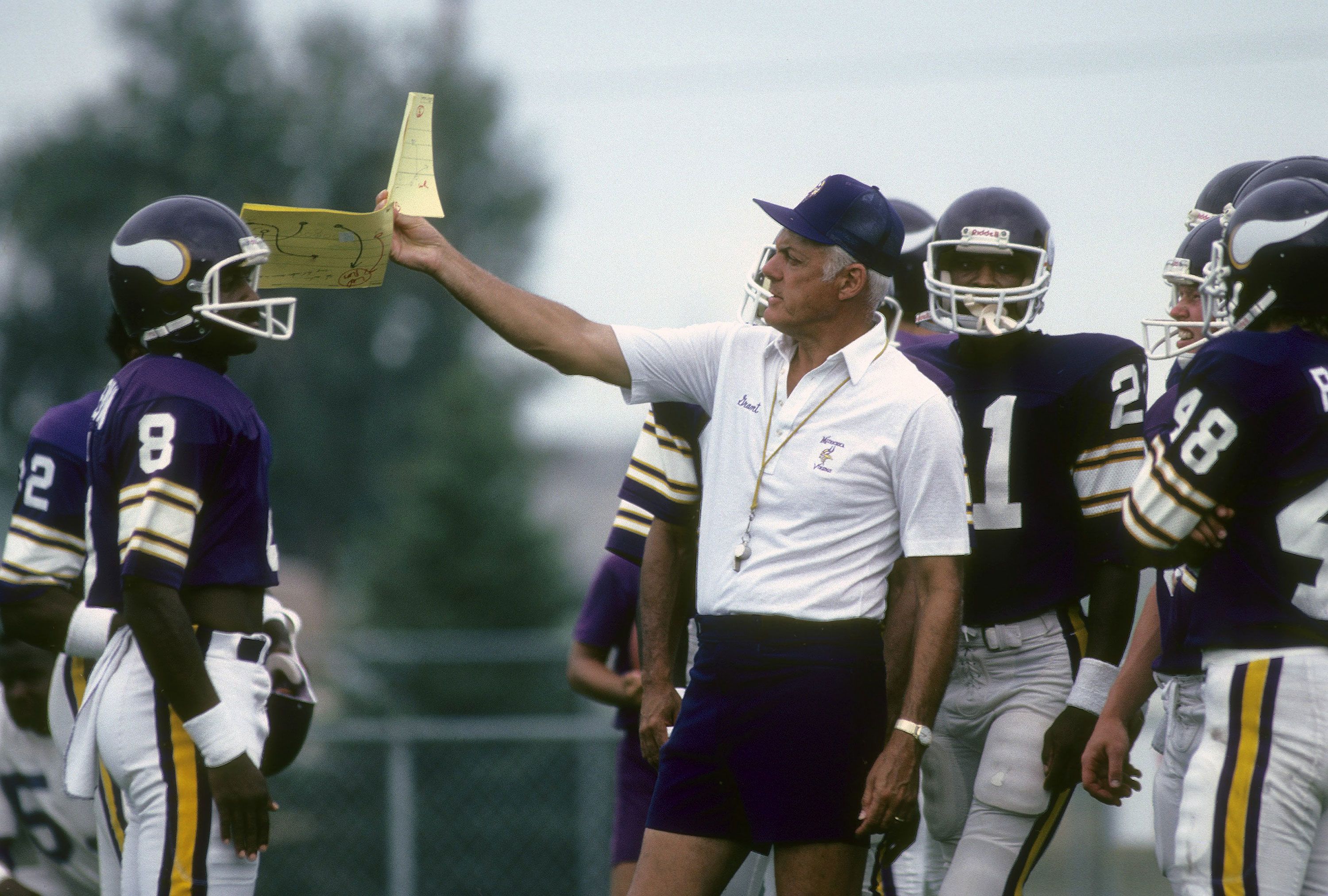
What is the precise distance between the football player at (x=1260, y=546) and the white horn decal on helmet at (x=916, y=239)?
2.04 metres

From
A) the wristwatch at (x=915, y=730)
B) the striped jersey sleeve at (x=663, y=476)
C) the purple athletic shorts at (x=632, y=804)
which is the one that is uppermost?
the striped jersey sleeve at (x=663, y=476)

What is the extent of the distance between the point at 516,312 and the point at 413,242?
0.32 meters

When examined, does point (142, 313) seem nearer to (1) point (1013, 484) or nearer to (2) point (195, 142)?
(1) point (1013, 484)

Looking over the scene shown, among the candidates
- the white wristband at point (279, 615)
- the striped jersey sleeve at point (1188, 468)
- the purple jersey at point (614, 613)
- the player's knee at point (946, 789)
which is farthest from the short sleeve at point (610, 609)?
the striped jersey sleeve at point (1188, 468)

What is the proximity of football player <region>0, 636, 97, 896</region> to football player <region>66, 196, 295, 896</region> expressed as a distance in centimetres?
146

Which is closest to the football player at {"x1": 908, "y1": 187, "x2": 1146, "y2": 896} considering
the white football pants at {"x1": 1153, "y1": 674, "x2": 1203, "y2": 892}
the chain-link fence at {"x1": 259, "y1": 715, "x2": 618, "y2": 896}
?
the white football pants at {"x1": 1153, "y1": 674, "x2": 1203, "y2": 892}

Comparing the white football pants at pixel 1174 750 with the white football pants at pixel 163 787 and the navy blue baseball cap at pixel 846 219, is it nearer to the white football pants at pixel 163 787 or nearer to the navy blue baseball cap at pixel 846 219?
the navy blue baseball cap at pixel 846 219

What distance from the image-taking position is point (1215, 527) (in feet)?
10.6

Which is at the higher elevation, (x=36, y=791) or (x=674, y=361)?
(x=674, y=361)

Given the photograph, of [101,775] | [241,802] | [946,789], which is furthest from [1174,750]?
[101,775]

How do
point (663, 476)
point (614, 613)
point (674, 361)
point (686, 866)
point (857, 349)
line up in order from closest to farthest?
point (686, 866), point (857, 349), point (674, 361), point (663, 476), point (614, 613)

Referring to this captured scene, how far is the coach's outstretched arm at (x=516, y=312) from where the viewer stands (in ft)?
12.4

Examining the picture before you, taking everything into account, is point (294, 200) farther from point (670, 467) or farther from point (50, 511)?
Result: point (670, 467)

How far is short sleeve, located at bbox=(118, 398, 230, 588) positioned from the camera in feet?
12.0
